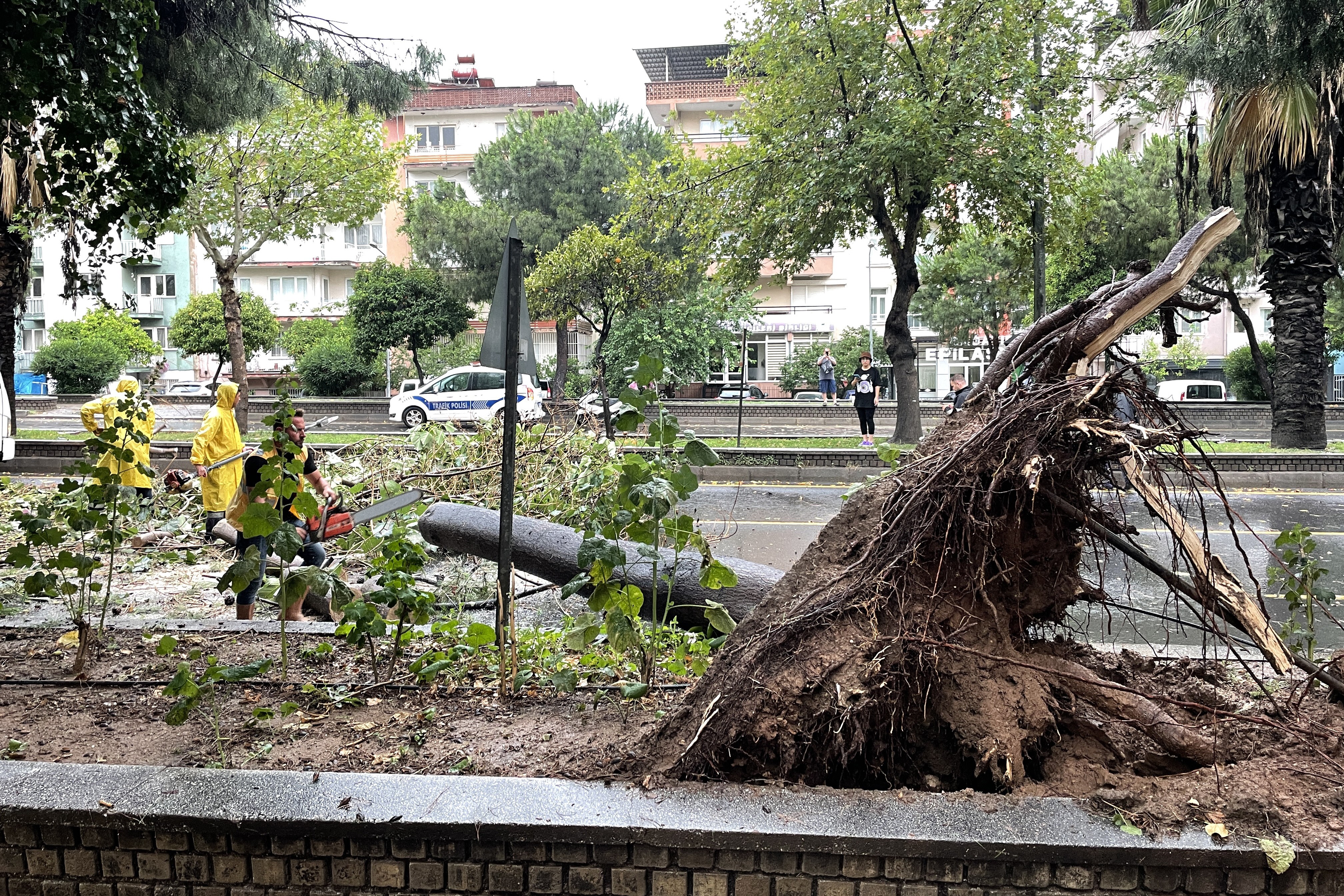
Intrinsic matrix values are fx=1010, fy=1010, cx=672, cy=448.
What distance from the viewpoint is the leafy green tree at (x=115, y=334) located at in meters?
39.2

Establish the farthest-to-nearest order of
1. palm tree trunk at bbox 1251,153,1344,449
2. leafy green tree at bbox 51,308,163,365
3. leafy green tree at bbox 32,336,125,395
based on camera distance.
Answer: leafy green tree at bbox 51,308,163,365 < leafy green tree at bbox 32,336,125,395 < palm tree trunk at bbox 1251,153,1344,449

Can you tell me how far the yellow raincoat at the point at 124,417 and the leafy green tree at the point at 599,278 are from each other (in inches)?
701

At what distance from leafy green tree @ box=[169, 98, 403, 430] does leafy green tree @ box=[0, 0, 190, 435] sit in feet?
51.8

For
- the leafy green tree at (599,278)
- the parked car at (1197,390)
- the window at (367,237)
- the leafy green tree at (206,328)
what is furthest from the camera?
the window at (367,237)

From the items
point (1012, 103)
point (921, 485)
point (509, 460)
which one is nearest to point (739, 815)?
point (921, 485)

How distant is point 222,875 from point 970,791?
2.11 meters

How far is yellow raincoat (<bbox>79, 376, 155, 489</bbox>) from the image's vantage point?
5223 mm

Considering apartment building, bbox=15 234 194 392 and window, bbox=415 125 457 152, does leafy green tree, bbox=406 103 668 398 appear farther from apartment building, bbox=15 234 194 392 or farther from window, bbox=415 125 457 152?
window, bbox=415 125 457 152

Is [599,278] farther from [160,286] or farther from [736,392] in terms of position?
[160,286]

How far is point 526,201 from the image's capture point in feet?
125

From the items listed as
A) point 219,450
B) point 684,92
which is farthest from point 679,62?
point 219,450

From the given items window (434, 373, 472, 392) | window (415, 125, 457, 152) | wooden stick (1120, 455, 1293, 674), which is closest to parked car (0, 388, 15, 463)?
wooden stick (1120, 455, 1293, 674)

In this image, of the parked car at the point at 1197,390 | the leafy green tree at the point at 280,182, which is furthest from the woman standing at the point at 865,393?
the parked car at the point at 1197,390

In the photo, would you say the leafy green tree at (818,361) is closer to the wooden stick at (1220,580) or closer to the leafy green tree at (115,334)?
the leafy green tree at (115,334)
